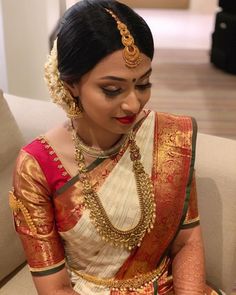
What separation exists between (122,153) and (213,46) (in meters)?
3.29

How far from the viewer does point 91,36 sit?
2.96ft

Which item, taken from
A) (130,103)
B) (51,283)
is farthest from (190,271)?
(130,103)

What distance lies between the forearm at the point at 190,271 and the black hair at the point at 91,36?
0.47 meters

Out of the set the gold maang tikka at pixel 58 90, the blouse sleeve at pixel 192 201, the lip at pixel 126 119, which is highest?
the gold maang tikka at pixel 58 90

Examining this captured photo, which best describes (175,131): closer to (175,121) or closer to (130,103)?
(175,121)

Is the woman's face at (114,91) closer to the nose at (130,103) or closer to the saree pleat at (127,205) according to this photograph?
the nose at (130,103)

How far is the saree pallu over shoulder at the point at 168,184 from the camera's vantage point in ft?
3.70

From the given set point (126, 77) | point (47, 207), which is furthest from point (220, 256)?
point (126, 77)

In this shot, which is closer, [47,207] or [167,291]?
[47,207]

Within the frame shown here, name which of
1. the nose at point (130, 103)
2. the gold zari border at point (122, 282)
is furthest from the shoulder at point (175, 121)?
the gold zari border at point (122, 282)

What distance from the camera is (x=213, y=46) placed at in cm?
420

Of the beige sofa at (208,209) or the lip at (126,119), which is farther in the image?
the beige sofa at (208,209)

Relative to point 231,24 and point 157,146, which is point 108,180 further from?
point 231,24

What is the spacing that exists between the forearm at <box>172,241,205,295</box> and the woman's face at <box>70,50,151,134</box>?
1.18 ft
